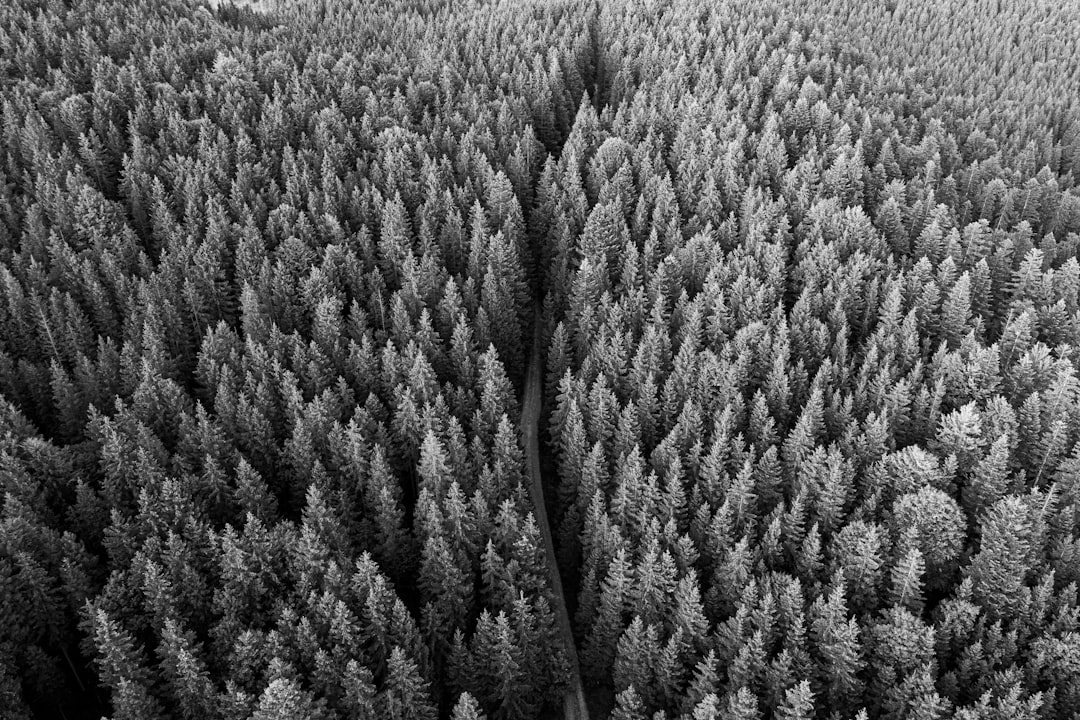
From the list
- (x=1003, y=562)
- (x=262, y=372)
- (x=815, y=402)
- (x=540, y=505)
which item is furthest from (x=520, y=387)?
(x=1003, y=562)

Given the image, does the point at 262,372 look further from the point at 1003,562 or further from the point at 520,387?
the point at 1003,562

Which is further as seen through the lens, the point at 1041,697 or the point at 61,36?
the point at 61,36

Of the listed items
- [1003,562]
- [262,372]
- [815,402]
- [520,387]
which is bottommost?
[1003,562]

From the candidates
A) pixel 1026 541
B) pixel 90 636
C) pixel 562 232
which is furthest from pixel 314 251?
pixel 1026 541

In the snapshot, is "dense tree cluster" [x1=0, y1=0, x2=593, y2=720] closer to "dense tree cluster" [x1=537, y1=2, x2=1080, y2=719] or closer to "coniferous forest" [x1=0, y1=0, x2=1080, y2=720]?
"coniferous forest" [x1=0, y1=0, x2=1080, y2=720]

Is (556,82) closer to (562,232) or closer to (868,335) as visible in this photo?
(562,232)

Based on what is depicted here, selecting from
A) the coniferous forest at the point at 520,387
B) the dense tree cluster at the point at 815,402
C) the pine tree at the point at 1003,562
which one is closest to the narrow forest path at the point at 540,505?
the coniferous forest at the point at 520,387
